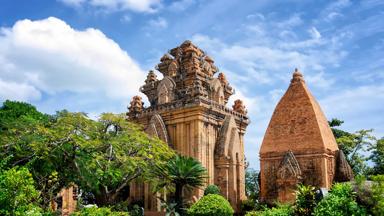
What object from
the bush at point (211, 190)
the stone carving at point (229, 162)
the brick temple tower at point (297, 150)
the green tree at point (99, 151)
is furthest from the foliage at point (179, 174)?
the stone carving at point (229, 162)

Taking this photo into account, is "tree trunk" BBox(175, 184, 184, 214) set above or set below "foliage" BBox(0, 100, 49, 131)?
below

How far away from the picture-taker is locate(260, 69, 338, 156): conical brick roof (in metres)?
20.9

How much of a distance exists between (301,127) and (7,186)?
13449 mm

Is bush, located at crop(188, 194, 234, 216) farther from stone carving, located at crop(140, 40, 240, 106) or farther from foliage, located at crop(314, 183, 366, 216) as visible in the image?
stone carving, located at crop(140, 40, 240, 106)

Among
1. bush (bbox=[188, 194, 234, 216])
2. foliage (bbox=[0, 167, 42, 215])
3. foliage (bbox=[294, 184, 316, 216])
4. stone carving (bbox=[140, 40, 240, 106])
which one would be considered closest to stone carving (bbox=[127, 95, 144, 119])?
stone carving (bbox=[140, 40, 240, 106])

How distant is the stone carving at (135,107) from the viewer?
110ft

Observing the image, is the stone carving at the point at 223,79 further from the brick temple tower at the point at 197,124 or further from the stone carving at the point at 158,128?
the stone carving at the point at 158,128

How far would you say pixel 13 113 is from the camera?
2759 cm

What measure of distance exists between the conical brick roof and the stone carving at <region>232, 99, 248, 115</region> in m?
11.8

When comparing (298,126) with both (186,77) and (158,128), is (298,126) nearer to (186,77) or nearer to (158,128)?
(158,128)

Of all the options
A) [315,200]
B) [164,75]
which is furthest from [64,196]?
[315,200]

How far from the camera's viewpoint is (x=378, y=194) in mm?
12633

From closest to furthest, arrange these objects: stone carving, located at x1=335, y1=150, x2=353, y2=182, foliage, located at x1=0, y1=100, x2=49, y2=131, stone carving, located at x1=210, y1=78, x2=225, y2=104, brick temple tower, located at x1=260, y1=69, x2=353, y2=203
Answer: stone carving, located at x1=335, y1=150, x2=353, y2=182
brick temple tower, located at x1=260, y1=69, x2=353, y2=203
foliage, located at x1=0, y1=100, x2=49, y2=131
stone carving, located at x1=210, y1=78, x2=225, y2=104

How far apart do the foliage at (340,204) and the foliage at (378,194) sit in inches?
18.8
